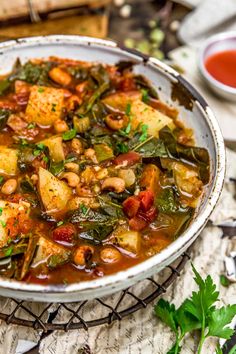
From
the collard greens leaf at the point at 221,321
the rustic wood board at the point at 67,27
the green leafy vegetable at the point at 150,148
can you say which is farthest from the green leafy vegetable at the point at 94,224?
the rustic wood board at the point at 67,27

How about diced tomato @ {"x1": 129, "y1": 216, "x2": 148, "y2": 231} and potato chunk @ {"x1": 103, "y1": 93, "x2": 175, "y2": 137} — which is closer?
diced tomato @ {"x1": 129, "y1": 216, "x2": 148, "y2": 231}

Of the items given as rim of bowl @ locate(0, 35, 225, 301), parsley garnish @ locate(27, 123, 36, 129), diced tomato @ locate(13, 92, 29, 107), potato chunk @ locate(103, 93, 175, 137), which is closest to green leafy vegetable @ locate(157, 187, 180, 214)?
rim of bowl @ locate(0, 35, 225, 301)

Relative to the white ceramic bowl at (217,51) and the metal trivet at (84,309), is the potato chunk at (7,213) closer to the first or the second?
the metal trivet at (84,309)

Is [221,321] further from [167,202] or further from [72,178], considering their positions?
[72,178]

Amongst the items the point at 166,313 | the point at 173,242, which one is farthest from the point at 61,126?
the point at 166,313

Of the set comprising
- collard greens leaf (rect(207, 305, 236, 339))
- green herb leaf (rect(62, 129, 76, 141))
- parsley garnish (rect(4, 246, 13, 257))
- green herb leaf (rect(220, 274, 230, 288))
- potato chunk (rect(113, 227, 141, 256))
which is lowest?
green herb leaf (rect(220, 274, 230, 288))

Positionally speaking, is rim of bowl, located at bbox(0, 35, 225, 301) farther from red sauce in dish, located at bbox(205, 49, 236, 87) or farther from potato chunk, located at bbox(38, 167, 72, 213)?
red sauce in dish, located at bbox(205, 49, 236, 87)
